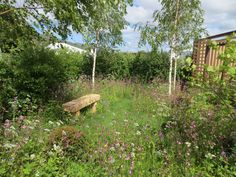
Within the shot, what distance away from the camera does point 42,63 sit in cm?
553

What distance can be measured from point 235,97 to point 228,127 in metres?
0.52

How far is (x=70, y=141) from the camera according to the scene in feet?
10.1

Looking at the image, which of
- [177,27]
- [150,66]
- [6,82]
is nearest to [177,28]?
[177,27]

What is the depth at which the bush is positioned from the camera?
2.98 m

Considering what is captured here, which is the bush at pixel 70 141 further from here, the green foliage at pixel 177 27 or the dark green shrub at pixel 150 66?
the dark green shrub at pixel 150 66

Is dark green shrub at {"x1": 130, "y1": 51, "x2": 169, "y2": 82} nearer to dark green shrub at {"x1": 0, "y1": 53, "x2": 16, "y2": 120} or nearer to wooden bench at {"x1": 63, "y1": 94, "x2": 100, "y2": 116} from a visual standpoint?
wooden bench at {"x1": 63, "y1": 94, "x2": 100, "y2": 116}

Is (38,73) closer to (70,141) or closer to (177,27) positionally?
(70,141)

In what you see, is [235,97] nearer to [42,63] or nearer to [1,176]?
[1,176]

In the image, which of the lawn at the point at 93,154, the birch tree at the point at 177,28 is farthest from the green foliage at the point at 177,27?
the lawn at the point at 93,154

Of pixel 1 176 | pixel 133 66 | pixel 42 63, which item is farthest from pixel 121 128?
pixel 133 66

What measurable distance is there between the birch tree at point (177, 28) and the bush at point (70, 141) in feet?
15.7

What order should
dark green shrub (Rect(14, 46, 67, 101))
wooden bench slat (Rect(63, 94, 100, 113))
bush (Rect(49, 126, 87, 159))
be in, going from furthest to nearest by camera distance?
dark green shrub (Rect(14, 46, 67, 101))
wooden bench slat (Rect(63, 94, 100, 113))
bush (Rect(49, 126, 87, 159))

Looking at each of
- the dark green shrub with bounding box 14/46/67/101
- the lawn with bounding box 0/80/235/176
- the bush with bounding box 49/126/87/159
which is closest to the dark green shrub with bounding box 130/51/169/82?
the dark green shrub with bounding box 14/46/67/101

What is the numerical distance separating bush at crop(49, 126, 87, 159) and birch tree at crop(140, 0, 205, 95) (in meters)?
4.79
